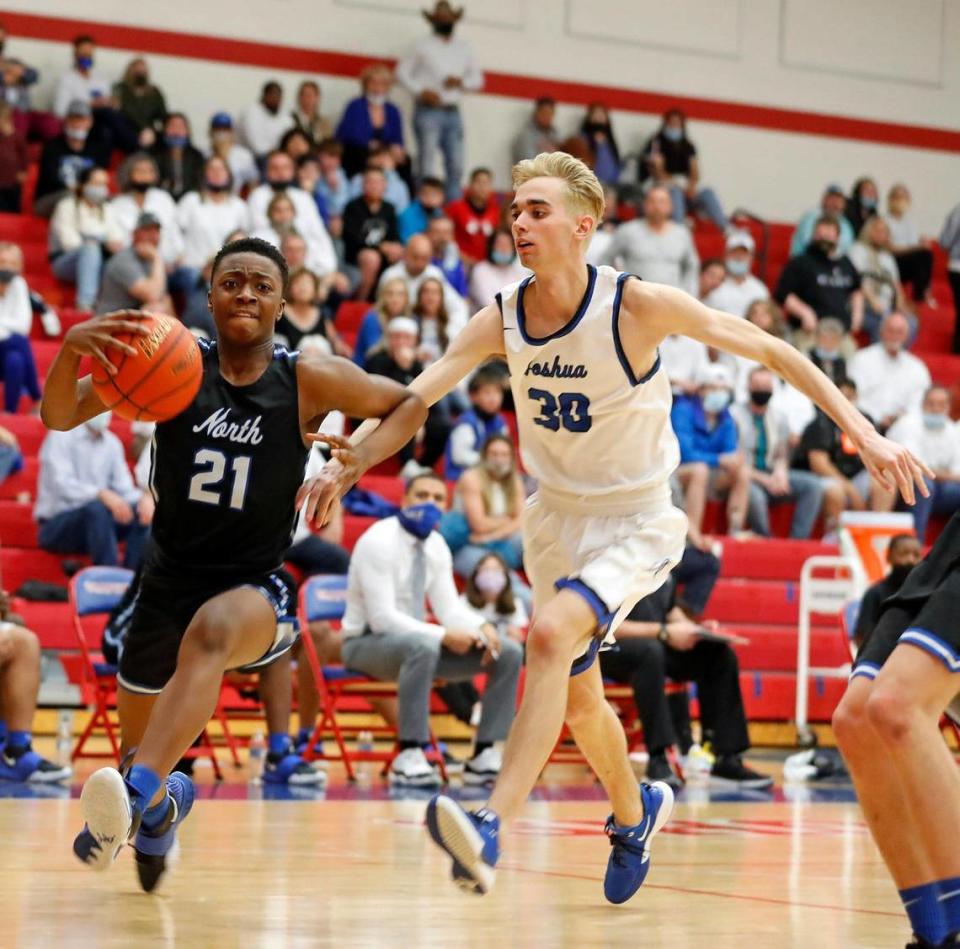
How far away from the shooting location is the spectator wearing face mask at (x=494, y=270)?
16.7 metres

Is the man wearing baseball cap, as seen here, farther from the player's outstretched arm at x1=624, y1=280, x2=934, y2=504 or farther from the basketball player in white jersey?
the player's outstretched arm at x1=624, y1=280, x2=934, y2=504

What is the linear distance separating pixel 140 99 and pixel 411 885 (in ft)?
41.5

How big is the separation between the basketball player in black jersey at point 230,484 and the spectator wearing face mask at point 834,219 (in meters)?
14.0

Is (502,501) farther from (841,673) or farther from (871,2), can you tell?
(871,2)

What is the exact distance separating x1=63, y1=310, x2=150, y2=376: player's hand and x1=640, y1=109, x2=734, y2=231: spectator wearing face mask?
1559cm

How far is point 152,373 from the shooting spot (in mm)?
5172

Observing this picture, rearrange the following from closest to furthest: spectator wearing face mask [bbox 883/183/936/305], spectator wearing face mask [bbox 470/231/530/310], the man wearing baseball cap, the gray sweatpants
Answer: the gray sweatpants
the man wearing baseball cap
spectator wearing face mask [bbox 470/231/530/310]
spectator wearing face mask [bbox 883/183/936/305]

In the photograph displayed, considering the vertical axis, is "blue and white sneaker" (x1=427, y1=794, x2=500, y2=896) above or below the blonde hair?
below

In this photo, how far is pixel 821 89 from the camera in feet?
75.0

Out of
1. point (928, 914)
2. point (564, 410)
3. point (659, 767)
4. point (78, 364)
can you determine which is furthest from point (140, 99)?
point (928, 914)

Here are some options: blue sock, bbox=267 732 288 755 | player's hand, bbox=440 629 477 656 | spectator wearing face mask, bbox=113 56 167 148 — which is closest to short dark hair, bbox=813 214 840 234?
spectator wearing face mask, bbox=113 56 167 148

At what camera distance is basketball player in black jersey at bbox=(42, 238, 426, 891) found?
5.47 metres

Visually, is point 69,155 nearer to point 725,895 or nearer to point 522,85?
point 522,85

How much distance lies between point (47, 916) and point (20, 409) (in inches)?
387
